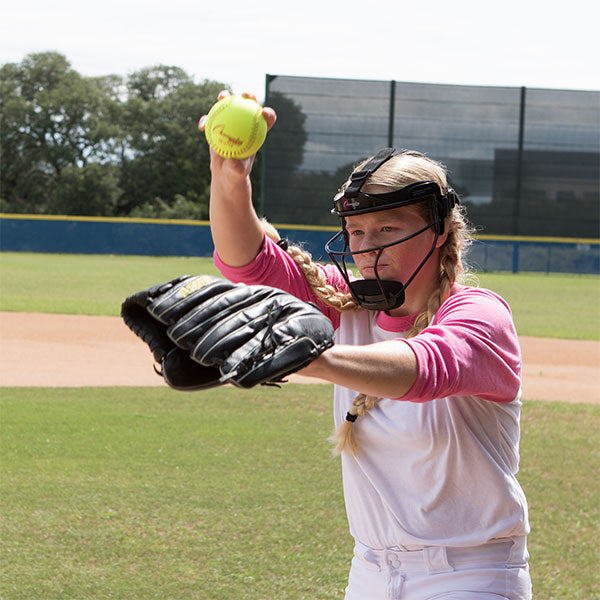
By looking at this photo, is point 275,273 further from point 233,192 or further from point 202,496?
point 202,496

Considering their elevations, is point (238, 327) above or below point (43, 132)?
below

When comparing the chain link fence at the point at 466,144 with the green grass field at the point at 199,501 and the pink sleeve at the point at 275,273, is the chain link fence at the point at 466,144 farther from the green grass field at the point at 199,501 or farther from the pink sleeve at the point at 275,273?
the pink sleeve at the point at 275,273

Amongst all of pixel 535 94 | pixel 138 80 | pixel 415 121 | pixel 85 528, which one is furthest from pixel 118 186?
pixel 85 528

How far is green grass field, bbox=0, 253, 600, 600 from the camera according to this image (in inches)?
162

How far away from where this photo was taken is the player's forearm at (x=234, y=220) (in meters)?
2.42

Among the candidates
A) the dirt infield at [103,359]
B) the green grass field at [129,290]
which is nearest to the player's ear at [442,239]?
the dirt infield at [103,359]

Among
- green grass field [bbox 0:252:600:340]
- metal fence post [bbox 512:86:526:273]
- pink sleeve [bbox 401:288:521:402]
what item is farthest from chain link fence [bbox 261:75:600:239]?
pink sleeve [bbox 401:288:521:402]

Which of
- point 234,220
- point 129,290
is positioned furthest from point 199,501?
point 129,290

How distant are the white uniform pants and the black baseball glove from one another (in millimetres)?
863

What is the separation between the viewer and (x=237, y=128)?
96.7 inches

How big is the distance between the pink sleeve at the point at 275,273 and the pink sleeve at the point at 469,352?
0.54m

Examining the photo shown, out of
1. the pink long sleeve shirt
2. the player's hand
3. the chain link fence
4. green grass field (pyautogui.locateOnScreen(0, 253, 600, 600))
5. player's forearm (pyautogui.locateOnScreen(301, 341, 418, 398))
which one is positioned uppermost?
the chain link fence

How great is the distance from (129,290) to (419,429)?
58.9 feet

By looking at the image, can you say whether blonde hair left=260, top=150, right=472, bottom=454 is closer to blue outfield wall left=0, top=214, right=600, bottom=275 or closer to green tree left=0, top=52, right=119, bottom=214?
blue outfield wall left=0, top=214, right=600, bottom=275
